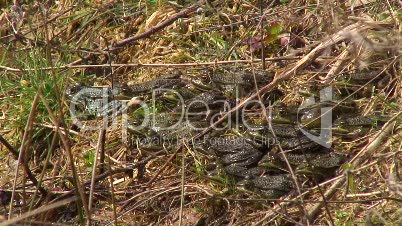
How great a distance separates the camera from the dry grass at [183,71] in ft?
12.2

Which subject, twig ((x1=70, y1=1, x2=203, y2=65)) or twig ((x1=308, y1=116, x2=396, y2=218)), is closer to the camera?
twig ((x1=308, y1=116, x2=396, y2=218))

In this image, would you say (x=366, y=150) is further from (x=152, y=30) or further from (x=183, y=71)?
(x=152, y=30)

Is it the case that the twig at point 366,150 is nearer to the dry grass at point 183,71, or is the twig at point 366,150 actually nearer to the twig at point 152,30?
the dry grass at point 183,71

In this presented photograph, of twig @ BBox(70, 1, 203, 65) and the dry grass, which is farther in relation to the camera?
twig @ BBox(70, 1, 203, 65)

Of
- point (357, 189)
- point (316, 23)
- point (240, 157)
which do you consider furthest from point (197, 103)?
point (357, 189)

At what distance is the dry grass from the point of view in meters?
3.71

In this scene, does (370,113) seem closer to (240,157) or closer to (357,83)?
(357,83)

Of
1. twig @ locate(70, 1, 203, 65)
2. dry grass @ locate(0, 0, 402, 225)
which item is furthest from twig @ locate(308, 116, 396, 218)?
twig @ locate(70, 1, 203, 65)

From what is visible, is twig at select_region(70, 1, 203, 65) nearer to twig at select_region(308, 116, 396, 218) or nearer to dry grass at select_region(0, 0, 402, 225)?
dry grass at select_region(0, 0, 402, 225)

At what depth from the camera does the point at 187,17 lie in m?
5.21

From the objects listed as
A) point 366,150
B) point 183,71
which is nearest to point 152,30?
point 183,71

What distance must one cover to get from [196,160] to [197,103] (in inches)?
21.0

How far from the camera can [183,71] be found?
4863 millimetres

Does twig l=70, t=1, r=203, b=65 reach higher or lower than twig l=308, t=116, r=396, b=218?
higher
